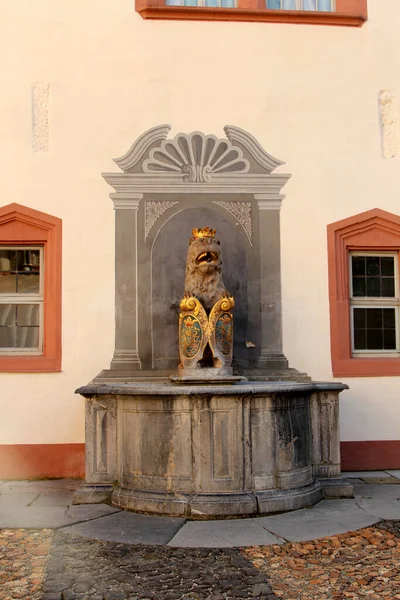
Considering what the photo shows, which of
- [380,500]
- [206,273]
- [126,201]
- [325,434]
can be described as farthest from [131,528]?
[126,201]

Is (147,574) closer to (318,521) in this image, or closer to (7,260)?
(318,521)

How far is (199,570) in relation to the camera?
409 cm

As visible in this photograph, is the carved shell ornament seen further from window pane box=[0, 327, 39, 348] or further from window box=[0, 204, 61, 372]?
window pane box=[0, 327, 39, 348]

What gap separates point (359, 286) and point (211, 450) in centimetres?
314

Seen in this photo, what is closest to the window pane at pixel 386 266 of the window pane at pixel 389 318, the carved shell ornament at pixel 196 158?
the window pane at pixel 389 318

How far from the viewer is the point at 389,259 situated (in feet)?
25.4

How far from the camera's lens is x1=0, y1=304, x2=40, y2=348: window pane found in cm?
738

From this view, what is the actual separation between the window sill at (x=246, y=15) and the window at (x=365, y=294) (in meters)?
2.24

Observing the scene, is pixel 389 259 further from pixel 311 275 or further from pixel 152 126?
pixel 152 126

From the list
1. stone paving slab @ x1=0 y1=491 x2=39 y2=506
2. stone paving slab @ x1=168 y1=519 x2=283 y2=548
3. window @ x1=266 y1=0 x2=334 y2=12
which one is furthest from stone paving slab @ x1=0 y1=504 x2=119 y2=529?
window @ x1=266 y1=0 x2=334 y2=12

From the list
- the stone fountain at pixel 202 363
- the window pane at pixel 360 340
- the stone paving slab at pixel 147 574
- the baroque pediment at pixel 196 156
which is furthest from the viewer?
the window pane at pixel 360 340

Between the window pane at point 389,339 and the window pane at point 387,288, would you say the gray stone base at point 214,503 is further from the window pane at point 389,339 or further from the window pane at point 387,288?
the window pane at point 387,288

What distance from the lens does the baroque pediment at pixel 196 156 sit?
736 cm

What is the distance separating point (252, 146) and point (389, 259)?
2.03m
